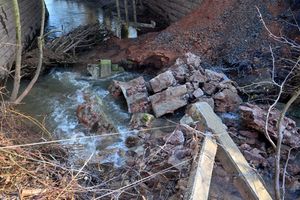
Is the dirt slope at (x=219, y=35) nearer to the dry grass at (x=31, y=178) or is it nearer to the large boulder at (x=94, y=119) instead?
the large boulder at (x=94, y=119)

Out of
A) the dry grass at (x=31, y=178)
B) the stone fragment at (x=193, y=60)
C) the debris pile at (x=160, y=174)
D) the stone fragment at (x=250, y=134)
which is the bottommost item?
the stone fragment at (x=193, y=60)

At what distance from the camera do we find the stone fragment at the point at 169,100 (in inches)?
284

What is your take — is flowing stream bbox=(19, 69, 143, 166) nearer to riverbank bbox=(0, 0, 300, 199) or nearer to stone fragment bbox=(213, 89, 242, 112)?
riverbank bbox=(0, 0, 300, 199)

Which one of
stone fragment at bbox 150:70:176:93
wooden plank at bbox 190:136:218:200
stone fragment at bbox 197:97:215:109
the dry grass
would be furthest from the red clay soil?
the dry grass

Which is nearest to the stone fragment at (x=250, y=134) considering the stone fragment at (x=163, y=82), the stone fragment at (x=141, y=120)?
the stone fragment at (x=141, y=120)

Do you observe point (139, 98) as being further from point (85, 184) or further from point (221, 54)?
point (85, 184)

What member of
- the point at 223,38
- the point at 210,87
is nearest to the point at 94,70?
the point at 223,38

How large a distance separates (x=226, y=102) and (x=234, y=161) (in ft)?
13.7

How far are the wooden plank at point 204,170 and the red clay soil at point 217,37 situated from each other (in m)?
5.70

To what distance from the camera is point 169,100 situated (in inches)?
287

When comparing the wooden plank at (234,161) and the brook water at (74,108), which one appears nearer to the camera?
the wooden plank at (234,161)

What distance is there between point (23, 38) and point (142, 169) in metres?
9.38

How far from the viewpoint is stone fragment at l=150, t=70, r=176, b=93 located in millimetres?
7766

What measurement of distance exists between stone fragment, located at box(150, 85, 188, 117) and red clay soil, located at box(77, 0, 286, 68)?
78.7 inches
